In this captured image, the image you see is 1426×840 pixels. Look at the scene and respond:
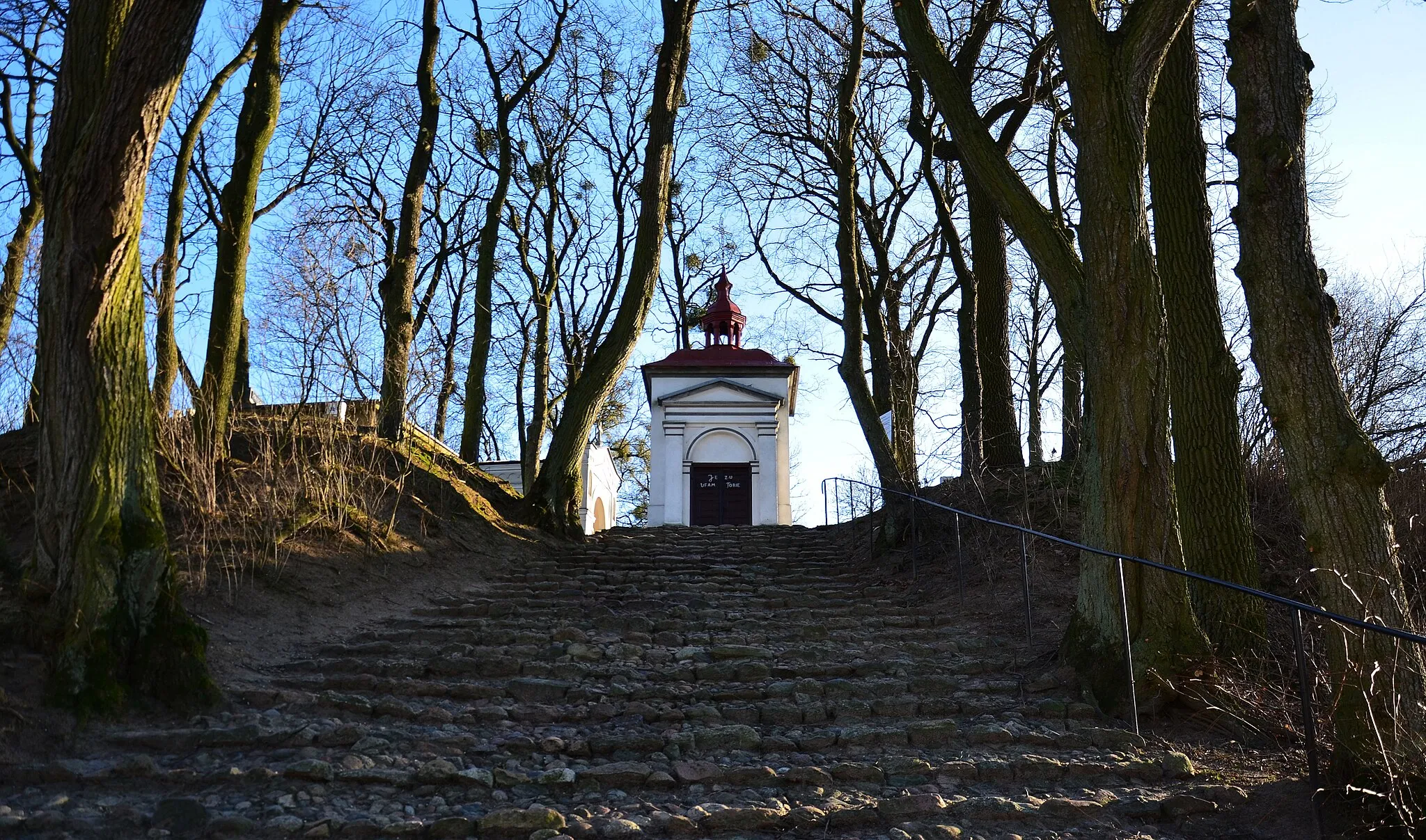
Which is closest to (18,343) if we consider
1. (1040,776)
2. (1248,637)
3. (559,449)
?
(559,449)

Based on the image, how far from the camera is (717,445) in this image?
26766 mm

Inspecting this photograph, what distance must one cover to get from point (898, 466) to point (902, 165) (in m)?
8.27

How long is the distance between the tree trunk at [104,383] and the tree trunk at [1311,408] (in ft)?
21.1

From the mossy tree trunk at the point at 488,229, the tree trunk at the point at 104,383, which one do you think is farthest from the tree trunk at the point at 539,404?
the tree trunk at the point at 104,383

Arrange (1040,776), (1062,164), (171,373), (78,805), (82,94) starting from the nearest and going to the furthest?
(78,805), (1040,776), (82,94), (171,373), (1062,164)

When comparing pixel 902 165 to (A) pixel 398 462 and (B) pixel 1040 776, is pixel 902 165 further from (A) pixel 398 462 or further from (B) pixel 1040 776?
(B) pixel 1040 776

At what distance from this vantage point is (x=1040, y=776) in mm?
6273

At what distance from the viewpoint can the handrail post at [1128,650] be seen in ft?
22.8

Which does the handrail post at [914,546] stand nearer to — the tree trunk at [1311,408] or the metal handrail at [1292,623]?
the metal handrail at [1292,623]

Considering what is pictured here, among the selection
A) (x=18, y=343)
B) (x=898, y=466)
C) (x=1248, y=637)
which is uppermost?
(x=18, y=343)

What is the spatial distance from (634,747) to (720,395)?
20.5m

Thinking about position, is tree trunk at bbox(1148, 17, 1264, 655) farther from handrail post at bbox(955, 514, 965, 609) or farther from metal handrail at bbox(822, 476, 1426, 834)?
handrail post at bbox(955, 514, 965, 609)

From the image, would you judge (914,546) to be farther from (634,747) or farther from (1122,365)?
(634,747)

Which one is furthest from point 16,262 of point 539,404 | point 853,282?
point 853,282
